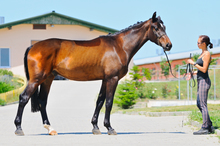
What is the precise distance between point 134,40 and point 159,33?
0.61 metres

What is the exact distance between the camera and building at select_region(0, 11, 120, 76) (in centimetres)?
3125

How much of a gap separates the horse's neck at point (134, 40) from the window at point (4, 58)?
25.2 metres

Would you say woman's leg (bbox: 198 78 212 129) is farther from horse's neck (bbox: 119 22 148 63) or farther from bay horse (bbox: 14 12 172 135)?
horse's neck (bbox: 119 22 148 63)

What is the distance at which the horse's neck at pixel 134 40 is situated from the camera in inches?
314

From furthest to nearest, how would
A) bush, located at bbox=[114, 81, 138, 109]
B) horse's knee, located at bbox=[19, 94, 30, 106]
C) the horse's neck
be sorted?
bush, located at bbox=[114, 81, 138, 109] < the horse's neck < horse's knee, located at bbox=[19, 94, 30, 106]

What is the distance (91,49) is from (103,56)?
318 millimetres

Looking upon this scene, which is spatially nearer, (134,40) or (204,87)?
(204,87)

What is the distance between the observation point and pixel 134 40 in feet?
26.3

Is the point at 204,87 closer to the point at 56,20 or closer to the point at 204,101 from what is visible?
the point at 204,101

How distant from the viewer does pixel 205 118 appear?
7.83 meters

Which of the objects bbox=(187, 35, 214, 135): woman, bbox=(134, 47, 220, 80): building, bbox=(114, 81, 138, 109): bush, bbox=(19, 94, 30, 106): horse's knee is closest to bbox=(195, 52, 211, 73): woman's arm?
bbox=(187, 35, 214, 135): woman

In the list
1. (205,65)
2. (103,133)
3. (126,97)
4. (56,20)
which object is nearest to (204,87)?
(205,65)

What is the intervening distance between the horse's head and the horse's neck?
22 centimetres

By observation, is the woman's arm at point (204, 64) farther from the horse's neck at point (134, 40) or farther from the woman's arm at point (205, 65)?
the horse's neck at point (134, 40)
